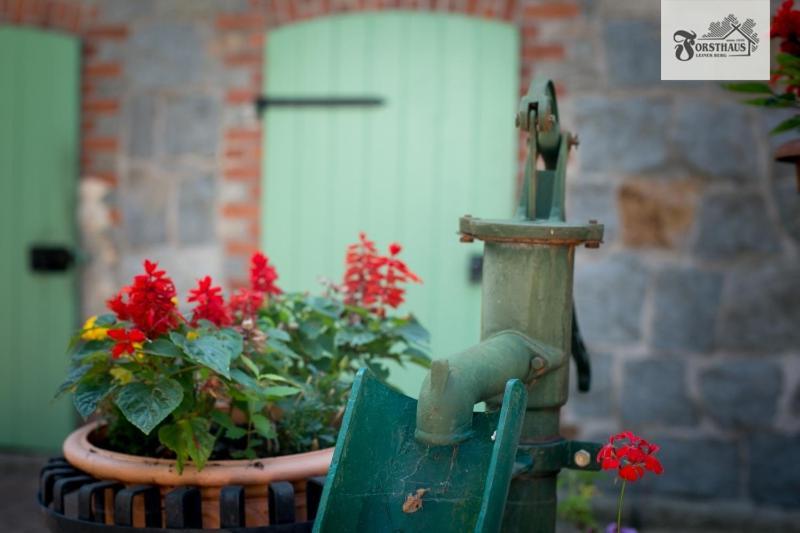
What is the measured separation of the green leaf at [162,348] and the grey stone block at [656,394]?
2.69 m

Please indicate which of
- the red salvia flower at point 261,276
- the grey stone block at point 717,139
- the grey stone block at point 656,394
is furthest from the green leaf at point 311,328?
the grey stone block at point 717,139

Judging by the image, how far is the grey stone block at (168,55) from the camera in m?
4.70

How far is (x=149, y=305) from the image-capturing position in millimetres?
1978

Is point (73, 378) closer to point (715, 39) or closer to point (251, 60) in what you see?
point (715, 39)

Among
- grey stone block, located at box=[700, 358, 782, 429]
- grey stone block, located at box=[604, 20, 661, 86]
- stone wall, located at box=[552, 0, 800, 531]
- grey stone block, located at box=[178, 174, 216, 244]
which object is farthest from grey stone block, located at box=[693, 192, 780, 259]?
grey stone block, located at box=[178, 174, 216, 244]

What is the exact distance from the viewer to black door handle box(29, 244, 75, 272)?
486 centimetres

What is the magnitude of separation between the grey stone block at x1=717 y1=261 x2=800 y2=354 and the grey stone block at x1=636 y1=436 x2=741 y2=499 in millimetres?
399

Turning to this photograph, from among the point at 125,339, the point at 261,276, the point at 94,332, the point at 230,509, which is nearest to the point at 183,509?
the point at 230,509

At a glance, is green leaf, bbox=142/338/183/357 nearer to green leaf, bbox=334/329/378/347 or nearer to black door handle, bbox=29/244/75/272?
green leaf, bbox=334/329/378/347

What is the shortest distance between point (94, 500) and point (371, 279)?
0.79 m

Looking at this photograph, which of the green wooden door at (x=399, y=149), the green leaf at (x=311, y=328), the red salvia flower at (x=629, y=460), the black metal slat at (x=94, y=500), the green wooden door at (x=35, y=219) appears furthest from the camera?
the green wooden door at (x=35, y=219)

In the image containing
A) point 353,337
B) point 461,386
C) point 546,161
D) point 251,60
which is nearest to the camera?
point 461,386

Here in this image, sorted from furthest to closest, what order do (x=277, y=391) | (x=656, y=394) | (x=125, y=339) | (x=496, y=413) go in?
1. (x=656, y=394)
2. (x=277, y=391)
3. (x=125, y=339)
4. (x=496, y=413)

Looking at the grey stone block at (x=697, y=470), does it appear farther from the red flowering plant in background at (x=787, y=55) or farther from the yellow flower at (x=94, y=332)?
the yellow flower at (x=94, y=332)
